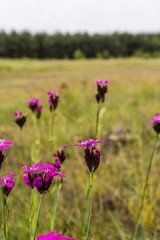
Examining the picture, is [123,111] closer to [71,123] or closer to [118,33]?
[71,123]

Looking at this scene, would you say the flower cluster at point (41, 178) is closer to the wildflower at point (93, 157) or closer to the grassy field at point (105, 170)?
the wildflower at point (93, 157)

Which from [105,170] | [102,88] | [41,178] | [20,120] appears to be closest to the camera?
[41,178]

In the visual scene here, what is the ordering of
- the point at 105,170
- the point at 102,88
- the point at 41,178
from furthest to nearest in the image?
the point at 105,170
the point at 102,88
the point at 41,178

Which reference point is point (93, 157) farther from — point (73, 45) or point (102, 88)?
point (73, 45)

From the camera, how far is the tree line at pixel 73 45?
4441 cm

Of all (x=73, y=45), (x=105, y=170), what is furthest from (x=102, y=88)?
(x=73, y=45)

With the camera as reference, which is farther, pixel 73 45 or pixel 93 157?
pixel 73 45

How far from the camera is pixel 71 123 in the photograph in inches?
163

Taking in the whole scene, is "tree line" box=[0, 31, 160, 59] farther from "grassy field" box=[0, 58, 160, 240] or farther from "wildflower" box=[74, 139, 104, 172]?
"wildflower" box=[74, 139, 104, 172]

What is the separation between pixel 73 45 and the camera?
1890 inches

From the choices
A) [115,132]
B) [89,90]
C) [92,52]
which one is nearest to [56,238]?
[115,132]

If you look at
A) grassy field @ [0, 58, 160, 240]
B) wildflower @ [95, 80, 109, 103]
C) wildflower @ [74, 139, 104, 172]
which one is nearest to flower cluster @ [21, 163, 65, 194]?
wildflower @ [74, 139, 104, 172]

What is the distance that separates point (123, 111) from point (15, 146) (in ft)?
7.53

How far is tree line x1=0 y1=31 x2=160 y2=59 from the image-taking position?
4441cm
